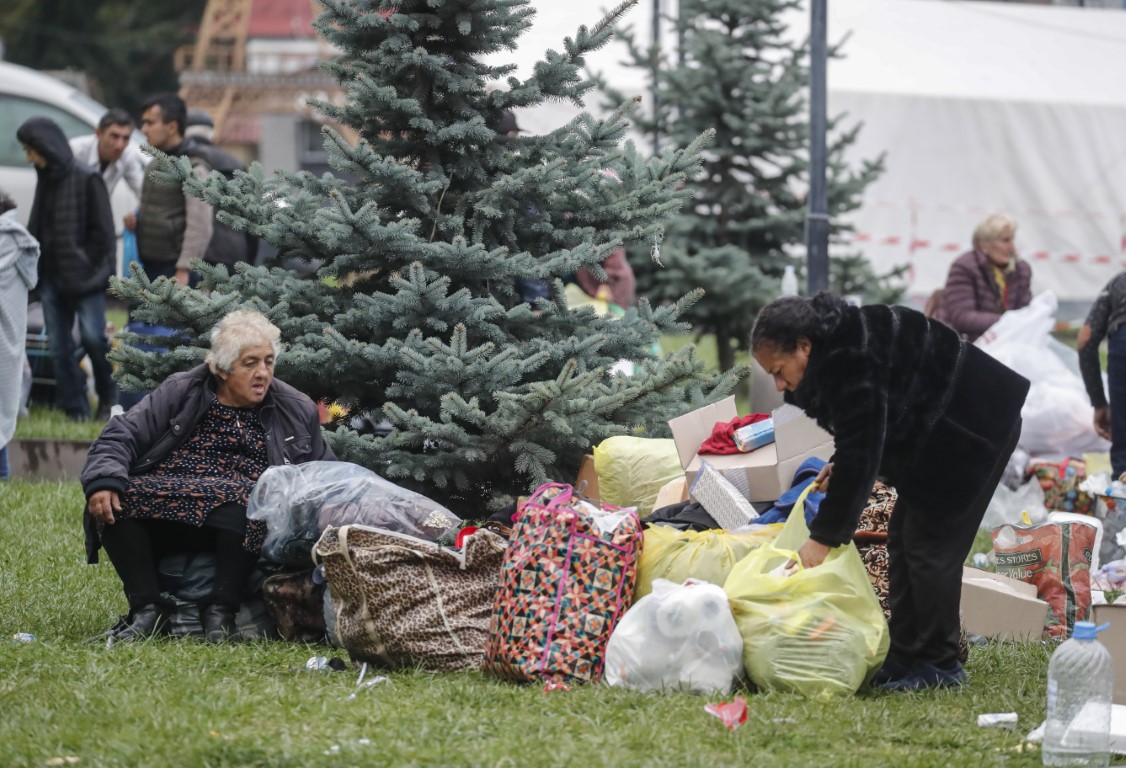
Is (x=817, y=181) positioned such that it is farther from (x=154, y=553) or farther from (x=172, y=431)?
(x=154, y=553)

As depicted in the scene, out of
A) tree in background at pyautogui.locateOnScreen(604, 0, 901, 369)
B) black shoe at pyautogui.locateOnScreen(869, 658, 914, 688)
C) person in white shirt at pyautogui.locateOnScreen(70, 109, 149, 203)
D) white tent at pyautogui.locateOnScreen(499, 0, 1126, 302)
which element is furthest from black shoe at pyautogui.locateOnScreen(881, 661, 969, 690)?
white tent at pyautogui.locateOnScreen(499, 0, 1126, 302)

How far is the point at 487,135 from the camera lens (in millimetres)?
6980

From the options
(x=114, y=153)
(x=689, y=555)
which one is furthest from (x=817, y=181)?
(x=689, y=555)

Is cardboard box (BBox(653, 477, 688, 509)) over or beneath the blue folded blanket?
beneath

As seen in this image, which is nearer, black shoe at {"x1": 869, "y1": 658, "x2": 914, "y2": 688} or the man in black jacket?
black shoe at {"x1": 869, "y1": 658, "x2": 914, "y2": 688}

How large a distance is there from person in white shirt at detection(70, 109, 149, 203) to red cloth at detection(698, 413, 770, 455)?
5637mm

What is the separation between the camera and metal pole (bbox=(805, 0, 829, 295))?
1116 centimetres

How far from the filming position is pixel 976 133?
16.8 m

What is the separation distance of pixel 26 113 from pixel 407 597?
11.0 m

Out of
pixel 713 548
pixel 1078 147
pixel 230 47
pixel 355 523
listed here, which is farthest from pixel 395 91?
pixel 230 47

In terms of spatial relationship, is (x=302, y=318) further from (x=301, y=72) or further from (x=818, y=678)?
(x=301, y=72)

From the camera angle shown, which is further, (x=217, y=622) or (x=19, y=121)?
(x=19, y=121)

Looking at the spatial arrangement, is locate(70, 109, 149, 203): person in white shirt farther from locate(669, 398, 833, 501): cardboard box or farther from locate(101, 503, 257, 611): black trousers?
locate(669, 398, 833, 501): cardboard box

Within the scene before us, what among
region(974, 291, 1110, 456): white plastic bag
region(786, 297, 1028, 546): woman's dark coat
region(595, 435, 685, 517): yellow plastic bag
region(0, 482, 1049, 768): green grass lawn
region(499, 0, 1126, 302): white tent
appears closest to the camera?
region(0, 482, 1049, 768): green grass lawn
